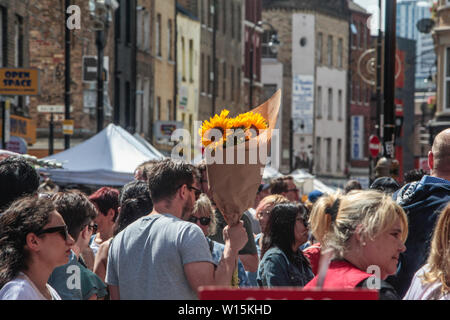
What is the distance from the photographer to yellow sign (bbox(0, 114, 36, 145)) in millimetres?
27438

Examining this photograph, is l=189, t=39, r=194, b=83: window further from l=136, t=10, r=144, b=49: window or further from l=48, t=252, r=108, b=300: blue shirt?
l=48, t=252, r=108, b=300: blue shirt

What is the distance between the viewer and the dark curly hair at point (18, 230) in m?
4.83

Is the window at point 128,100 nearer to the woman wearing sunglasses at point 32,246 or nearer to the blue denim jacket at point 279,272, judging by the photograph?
the blue denim jacket at point 279,272

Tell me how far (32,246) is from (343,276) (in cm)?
137

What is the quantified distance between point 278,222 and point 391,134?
1162cm

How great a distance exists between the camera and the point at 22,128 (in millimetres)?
28844

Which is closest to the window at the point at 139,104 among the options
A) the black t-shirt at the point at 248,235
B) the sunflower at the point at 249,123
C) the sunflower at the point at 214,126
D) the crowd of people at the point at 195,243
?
the black t-shirt at the point at 248,235

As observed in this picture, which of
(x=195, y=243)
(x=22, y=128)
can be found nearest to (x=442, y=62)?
(x=22, y=128)

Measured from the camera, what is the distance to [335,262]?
4.72 metres

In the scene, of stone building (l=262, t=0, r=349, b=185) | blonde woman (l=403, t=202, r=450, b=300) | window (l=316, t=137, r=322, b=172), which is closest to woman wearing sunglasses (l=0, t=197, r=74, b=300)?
blonde woman (l=403, t=202, r=450, b=300)

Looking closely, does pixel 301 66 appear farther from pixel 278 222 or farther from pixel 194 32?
pixel 278 222

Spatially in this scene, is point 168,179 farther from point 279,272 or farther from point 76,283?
point 279,272

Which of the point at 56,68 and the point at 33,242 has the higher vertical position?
the point at 56,68
